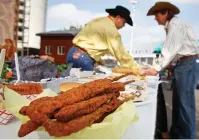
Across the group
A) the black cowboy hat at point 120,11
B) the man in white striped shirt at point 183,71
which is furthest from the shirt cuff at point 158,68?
the black cowboy hat at point 120,11

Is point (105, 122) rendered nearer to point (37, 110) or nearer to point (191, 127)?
point (37, 110)

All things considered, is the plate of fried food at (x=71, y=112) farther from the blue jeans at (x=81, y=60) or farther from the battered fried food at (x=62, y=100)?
the blue jeans at (x=81, y=60)

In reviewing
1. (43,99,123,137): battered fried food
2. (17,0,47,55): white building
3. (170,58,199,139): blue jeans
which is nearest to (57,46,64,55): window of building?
(17,0,47,55): white building

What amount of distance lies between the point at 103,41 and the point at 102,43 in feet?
0.09

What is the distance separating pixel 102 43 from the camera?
9.48ft

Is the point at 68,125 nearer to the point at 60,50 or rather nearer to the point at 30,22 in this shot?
the point at 60,50

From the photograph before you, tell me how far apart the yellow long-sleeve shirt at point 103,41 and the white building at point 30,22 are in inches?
1469

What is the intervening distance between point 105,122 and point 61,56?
27388 millimetres

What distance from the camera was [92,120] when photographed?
2.30 feet

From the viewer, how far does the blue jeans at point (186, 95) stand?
8.29ft

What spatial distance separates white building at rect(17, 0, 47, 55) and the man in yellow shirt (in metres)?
37.3

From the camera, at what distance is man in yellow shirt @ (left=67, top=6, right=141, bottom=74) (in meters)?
2.77

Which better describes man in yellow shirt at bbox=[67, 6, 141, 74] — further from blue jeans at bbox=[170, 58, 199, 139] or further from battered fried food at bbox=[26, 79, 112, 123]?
battered fried food at bbox=[26, 79, 112, 123]

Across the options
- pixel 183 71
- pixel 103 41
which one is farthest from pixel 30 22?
pixel 183 71
